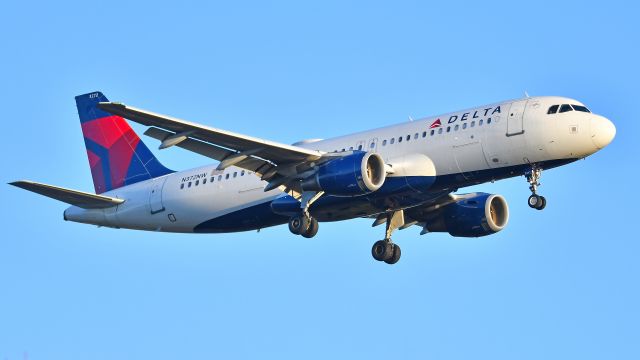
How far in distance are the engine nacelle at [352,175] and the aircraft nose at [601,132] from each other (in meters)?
7.66

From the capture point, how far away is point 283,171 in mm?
51625

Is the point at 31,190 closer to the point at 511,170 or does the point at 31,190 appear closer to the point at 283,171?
the point at 283,171

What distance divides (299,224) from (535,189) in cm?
899

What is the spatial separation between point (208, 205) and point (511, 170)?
42.3ft

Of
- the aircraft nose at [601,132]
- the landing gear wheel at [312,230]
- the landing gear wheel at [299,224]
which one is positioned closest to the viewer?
the aircraft nose at [601,132]

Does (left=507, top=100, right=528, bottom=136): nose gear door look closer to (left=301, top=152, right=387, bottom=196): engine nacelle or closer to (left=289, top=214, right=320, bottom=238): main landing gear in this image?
(left=301, top=152, right=387, bottom=196): engine nacelle

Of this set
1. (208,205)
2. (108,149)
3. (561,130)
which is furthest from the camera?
(108,149)

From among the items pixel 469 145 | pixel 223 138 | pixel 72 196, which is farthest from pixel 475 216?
pixel 72 196

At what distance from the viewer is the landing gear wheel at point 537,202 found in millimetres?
49562

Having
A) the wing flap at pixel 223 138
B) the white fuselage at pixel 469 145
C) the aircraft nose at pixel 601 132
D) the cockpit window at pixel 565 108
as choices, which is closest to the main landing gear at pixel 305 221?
the wing flap at pixel 223 138

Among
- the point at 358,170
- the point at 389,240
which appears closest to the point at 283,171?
the point at 358,170

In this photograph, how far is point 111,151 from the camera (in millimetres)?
61312

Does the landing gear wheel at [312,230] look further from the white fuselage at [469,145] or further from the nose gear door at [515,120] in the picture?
the nose gear door at [515,120]

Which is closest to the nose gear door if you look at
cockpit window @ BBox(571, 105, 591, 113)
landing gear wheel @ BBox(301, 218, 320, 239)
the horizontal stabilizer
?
cockpit window @ BBox(571, 105, 591, 113)
